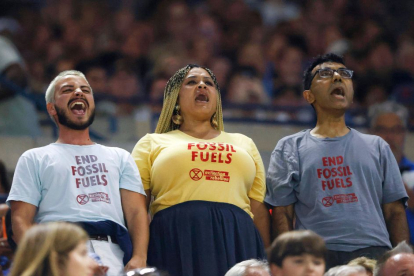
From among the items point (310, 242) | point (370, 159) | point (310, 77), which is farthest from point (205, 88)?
point (310, 242)

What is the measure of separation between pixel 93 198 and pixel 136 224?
0.28 m

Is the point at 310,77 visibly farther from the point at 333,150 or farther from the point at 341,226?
the point at 341,226

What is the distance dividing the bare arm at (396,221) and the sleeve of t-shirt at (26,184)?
79.3 inches

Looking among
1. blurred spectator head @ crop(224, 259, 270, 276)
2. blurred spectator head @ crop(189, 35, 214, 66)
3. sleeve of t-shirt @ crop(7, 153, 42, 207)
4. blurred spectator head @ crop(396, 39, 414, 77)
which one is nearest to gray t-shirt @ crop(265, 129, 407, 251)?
blurred spectator head @ crop(224, 259, 270, 276)

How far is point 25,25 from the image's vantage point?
986 cm

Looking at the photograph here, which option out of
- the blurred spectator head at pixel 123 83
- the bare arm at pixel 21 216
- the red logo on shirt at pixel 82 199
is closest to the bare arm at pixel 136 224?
the red logo on shirt at pixel 82 199

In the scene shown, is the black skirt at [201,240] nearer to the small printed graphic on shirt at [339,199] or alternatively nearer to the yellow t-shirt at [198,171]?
the yellow t-shirt at [198,171]

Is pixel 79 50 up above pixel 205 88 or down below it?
above

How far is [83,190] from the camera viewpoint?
467cm


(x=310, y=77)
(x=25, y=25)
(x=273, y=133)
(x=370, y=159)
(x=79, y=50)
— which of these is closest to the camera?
(x=370, y=159)

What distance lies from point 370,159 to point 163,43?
4.54m

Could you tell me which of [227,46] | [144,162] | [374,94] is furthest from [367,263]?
[227,46]

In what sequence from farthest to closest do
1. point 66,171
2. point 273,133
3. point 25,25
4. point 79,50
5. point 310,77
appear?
point 25,25, point 79,50, point 273,133, point 310,77, point 66,171

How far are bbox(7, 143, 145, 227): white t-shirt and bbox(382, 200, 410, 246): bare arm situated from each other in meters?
1.45
